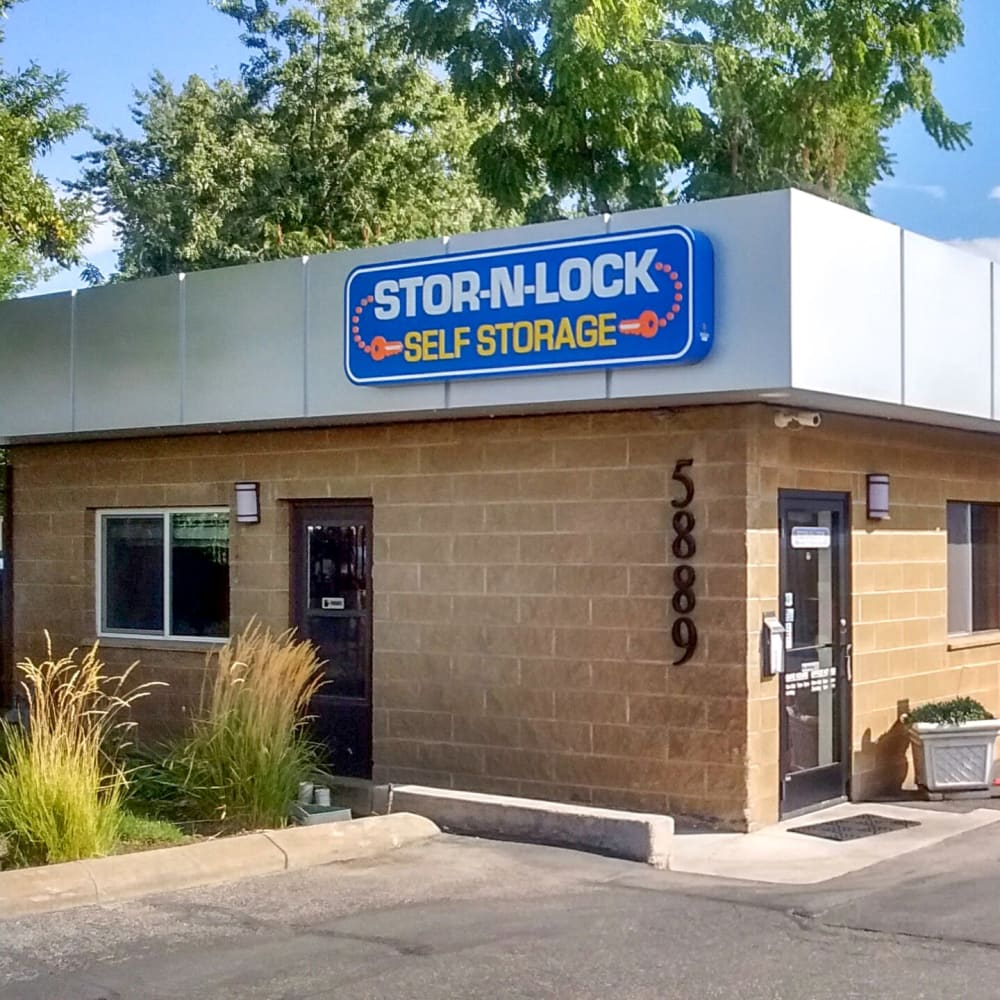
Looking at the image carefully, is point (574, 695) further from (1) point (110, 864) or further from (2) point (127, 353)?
(2) point (127, 353)

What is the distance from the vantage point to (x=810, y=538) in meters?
10.8

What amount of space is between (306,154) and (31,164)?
14.5 m

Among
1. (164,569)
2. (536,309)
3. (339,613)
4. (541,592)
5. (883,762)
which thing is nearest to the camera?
(536,309)

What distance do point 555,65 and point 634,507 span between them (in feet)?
33.2

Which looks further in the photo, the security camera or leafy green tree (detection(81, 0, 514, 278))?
leafy green tree (detection(81, 0, 514, 278))

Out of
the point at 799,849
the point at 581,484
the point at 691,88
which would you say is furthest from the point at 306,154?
the point at 799,849

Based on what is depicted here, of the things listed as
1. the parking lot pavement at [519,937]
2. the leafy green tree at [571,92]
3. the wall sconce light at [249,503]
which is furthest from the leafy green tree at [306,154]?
the parking lot pavement at [519,937]

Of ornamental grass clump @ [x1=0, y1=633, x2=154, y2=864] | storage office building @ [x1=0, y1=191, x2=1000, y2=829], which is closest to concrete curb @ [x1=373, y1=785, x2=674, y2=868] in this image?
storage office building @ [x1=0, y1=191, x2=1000, y2=829]

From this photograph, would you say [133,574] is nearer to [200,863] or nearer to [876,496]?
[200,863]

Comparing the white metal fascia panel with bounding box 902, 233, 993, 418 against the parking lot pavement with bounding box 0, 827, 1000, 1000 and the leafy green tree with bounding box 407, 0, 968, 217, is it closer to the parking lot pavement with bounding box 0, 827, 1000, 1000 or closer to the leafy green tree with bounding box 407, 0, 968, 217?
the parking lot pavement with bounding box 0, 827, 1000, 1000

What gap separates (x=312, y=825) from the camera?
957cm

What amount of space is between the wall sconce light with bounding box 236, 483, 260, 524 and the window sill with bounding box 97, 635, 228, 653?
111cm

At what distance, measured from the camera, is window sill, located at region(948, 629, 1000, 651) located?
12637 millimetres

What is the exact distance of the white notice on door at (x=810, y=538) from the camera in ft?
34.8
